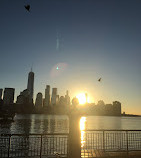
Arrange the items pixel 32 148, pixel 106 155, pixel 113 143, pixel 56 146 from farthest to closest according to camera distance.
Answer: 1. pixel 32 148
2. pixel 56 146
3. pixel 113 143
4. pixel 106 155

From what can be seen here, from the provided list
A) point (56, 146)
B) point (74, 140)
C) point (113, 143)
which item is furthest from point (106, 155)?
point (56, 146)

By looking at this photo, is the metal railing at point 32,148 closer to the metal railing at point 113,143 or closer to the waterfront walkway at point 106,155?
the waterfront walkway at point 106,155

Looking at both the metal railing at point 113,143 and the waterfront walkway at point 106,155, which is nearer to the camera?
the waterfront walkway at point 106,155

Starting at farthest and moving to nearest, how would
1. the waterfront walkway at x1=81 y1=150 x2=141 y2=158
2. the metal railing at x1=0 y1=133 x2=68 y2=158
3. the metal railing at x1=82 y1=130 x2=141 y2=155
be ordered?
1. the metal railing at x1=82 y1=130 x2=141 y2=155
2. the waterfront walkway at x1=81 y1=150 x2=141 y2=158
3. the metal railing at x1=0 y1=133 x2=68 y2=158

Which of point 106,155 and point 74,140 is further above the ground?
point 74,140

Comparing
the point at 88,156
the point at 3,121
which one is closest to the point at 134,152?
the point at 88,156

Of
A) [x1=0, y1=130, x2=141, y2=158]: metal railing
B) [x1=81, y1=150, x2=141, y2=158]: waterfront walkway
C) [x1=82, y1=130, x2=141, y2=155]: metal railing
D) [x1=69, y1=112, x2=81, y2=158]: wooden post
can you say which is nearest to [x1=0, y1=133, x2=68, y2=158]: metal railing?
[x1=0, y1=130, x2=141, y2=158]: metal railing

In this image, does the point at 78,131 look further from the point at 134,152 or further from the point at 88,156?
the point at 134,152

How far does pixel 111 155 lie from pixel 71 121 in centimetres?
495

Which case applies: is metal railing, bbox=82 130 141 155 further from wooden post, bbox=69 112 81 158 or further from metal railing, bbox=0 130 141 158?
wooden post, bbox=69 112 81 158

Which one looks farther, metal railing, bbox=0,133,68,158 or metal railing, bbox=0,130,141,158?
metal railing, bbox=0,130,141,158

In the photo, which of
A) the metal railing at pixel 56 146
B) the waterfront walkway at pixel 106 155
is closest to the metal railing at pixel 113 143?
the metal railing at pixel 56 146

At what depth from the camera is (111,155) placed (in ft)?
34.7

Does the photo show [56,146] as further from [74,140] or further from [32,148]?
[32,148]
